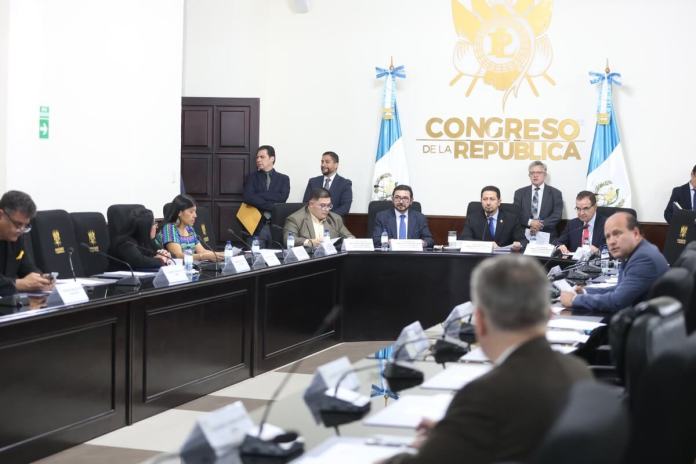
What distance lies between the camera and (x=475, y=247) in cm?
716

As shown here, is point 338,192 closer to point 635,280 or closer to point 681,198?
point 681,198

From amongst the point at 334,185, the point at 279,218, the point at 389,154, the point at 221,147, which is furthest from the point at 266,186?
the point at 279,218

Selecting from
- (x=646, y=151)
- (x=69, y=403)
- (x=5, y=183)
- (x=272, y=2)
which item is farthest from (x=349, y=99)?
(x=69, y=403)

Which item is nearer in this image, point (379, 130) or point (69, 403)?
point (69, 403)

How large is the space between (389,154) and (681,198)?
9.40ft

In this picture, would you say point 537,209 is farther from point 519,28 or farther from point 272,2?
point 272,2

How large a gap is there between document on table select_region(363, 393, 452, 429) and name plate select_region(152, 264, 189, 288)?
2477 millimetres

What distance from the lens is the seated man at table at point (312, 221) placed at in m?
7.15

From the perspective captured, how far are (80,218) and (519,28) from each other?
5458mm

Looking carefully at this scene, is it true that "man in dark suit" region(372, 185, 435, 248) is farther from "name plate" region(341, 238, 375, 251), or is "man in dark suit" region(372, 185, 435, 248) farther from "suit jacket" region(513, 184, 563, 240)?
"suit jacket" region(513, 184, 563, 240)

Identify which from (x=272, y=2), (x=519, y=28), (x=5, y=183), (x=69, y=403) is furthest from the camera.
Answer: (x=272, y=2)

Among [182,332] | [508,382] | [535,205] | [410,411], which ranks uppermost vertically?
[535,205]

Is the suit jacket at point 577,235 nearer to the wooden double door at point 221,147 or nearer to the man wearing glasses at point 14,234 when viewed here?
the wooden double door at point 221,147

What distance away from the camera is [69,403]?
4.02 metres
